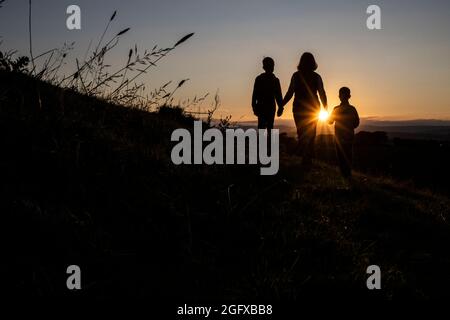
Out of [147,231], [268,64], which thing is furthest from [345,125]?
A: [147,231]

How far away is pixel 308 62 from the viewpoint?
1054cm

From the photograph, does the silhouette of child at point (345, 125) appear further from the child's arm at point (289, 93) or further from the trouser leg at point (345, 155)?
the child's arm at point (289, 93)

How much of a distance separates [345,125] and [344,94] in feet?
2.25

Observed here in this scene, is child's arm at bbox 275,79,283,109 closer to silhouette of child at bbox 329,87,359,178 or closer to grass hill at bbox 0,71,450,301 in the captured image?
silhouette of child at bbox 329,87,359,178

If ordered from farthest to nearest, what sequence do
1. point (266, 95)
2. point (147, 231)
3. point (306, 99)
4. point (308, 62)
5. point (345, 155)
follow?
point (266, 95) < point (306, 99) < point (308, 62) < point (345, 155) < point (147, 231)

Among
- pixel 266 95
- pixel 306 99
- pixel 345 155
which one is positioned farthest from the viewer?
pixel 266 95

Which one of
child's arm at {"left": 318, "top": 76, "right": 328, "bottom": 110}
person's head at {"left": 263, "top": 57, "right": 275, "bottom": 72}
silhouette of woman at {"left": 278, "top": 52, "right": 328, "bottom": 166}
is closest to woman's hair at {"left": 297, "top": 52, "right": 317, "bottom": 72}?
silhouette of woman at {"left": 278, "top": 52, "right": 328, "bottom": 166}

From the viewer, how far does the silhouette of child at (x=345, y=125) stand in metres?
9.98

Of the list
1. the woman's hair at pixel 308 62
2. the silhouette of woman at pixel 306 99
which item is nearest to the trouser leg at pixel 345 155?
the silhouette of woman at pixel 306 99

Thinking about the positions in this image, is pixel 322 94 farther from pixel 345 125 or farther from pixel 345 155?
pixel 345 155
